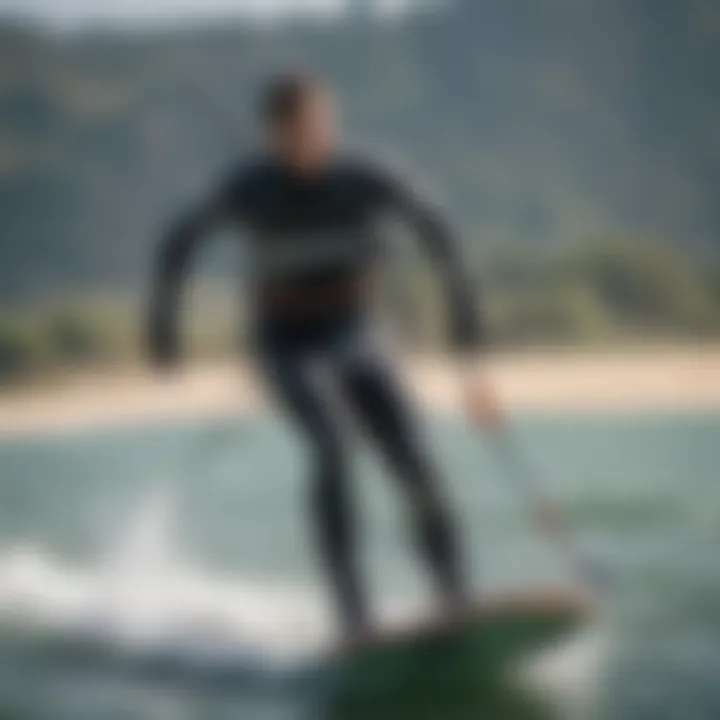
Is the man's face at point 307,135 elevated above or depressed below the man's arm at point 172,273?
above

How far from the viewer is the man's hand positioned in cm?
165

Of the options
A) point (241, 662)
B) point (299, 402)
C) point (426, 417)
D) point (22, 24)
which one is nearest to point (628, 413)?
point (426, 417)

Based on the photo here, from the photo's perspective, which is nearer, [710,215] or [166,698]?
[166,698]

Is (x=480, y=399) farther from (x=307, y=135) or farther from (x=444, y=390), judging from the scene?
(x=307, y=135)

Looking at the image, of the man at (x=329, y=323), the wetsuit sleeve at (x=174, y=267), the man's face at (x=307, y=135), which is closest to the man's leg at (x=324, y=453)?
the man at (x=329, y=323)

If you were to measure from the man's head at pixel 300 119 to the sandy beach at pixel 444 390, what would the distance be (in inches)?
9.7

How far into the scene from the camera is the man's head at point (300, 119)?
1.64 m

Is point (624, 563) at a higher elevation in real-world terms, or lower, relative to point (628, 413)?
lower

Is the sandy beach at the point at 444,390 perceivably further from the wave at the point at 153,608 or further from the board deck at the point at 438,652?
the board deck at the point at 438,652

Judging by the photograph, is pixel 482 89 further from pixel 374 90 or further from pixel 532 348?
pixel 532 348

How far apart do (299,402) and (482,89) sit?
16.9 inches

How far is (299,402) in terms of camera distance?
1.63 m

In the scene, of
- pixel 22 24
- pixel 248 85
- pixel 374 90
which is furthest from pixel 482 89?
pixel 22 24

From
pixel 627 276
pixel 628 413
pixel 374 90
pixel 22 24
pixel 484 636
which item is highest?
pixel 22 24
